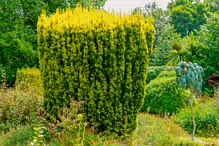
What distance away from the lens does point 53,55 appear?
19.5 ft

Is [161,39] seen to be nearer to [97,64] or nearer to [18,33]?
[18,33]

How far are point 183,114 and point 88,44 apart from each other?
3.54m

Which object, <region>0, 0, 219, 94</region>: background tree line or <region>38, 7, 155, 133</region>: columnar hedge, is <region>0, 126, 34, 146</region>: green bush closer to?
<region>38, 7, 155, 133</region>: columnar hedge

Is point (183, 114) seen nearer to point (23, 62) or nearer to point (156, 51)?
point (23, 62)

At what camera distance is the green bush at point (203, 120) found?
754cm

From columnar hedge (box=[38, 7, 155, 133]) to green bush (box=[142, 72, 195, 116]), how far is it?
9.88 ft

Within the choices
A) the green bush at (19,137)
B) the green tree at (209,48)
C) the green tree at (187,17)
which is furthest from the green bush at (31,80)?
the green tree at (187,17)

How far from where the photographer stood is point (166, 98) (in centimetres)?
907

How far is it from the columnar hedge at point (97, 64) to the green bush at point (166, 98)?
3.01m

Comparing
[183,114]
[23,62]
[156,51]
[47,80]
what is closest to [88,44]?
[47,80]

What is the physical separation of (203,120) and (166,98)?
1448mm

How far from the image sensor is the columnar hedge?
584 centimetres

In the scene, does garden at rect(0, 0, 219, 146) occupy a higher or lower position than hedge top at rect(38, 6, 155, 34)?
lower

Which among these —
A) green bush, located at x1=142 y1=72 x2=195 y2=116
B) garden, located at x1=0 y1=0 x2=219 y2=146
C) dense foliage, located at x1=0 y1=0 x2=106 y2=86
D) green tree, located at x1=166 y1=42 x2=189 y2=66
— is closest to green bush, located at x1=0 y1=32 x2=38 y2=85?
dense foliage, located at x1=0 y1=0 x2=106 y2=86
